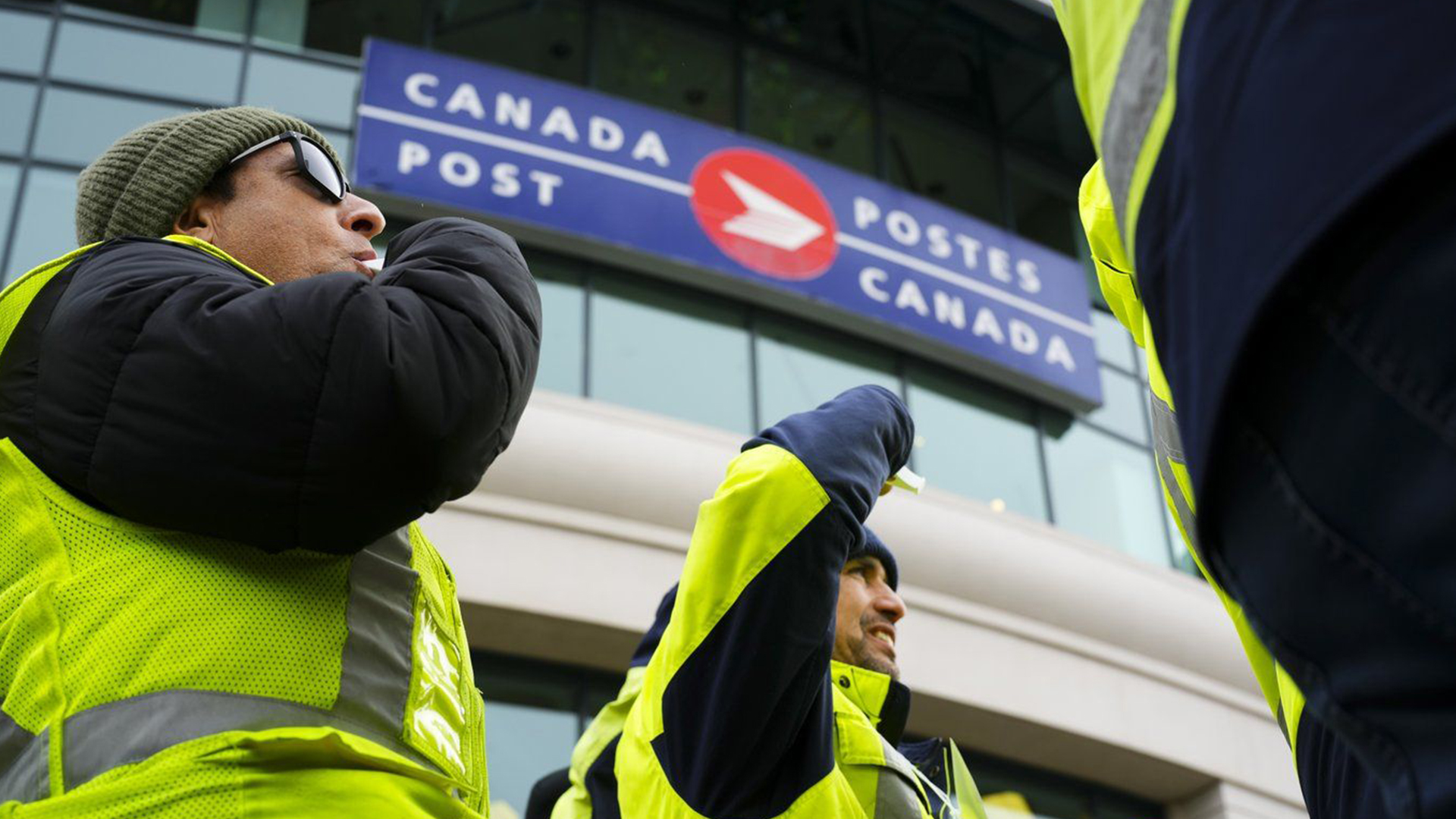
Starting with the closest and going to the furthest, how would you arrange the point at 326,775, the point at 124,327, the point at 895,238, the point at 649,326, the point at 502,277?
the point at 326,775 < the point at 124,327 < the point at 502,277 < the point at 649,326 < the point at 895,238

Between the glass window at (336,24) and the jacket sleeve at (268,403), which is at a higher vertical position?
the jacket sleeve at (268,403)

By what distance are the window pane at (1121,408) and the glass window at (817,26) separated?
3783 millimetres

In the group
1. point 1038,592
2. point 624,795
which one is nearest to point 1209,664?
point 1038,592

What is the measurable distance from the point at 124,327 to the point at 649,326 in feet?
32.2

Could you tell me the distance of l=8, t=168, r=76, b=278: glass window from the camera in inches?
406

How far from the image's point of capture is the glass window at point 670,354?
11.2 m

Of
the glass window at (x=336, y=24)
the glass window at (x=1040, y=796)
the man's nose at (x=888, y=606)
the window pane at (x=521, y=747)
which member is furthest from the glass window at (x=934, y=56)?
the man's nose at (x=888, y=606)

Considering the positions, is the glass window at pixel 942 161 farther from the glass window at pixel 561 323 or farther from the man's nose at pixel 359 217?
the man's nose at pixel 359 217

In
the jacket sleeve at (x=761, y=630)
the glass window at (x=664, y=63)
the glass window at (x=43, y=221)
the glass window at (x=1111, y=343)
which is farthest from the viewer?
the glass window at (x=1111, y=343)

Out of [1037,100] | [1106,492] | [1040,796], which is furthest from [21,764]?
[1037,100]

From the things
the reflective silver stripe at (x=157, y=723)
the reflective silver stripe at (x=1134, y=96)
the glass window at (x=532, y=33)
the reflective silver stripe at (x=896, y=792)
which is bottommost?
the glass window at (x=532, y=33)

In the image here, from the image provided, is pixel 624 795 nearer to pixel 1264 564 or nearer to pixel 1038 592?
pixel 1264 564

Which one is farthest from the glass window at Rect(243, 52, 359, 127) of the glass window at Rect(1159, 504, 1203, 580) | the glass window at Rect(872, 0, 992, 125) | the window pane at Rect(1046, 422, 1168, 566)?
the glass window at Rect(1159, 504, 1203, 580)

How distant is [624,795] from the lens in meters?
2.77
